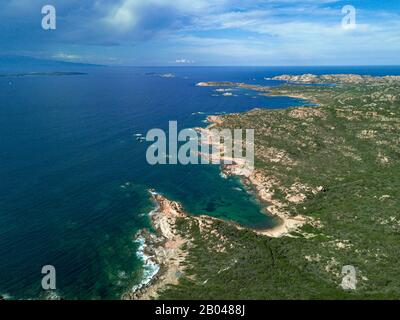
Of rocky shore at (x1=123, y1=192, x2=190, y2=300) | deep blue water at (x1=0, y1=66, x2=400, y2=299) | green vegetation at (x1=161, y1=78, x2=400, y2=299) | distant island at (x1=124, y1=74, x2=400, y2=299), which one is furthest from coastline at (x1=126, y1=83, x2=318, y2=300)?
deep blue water at (x1=0, y1=66, x2=400, y2=299)

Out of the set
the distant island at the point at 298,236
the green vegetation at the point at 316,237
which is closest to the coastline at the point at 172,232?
the distant island at the point at 298,236

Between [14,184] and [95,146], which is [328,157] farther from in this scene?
[14,184]

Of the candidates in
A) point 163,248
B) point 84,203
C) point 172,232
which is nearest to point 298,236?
point 172,232

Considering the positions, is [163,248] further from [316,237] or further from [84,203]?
[316,237]

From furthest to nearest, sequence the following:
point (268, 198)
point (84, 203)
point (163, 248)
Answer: point (268, 198)
point (84, 203)
point (163, 248)

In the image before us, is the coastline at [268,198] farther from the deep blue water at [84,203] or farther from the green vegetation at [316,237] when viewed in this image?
the deep blue water at [84,203]
